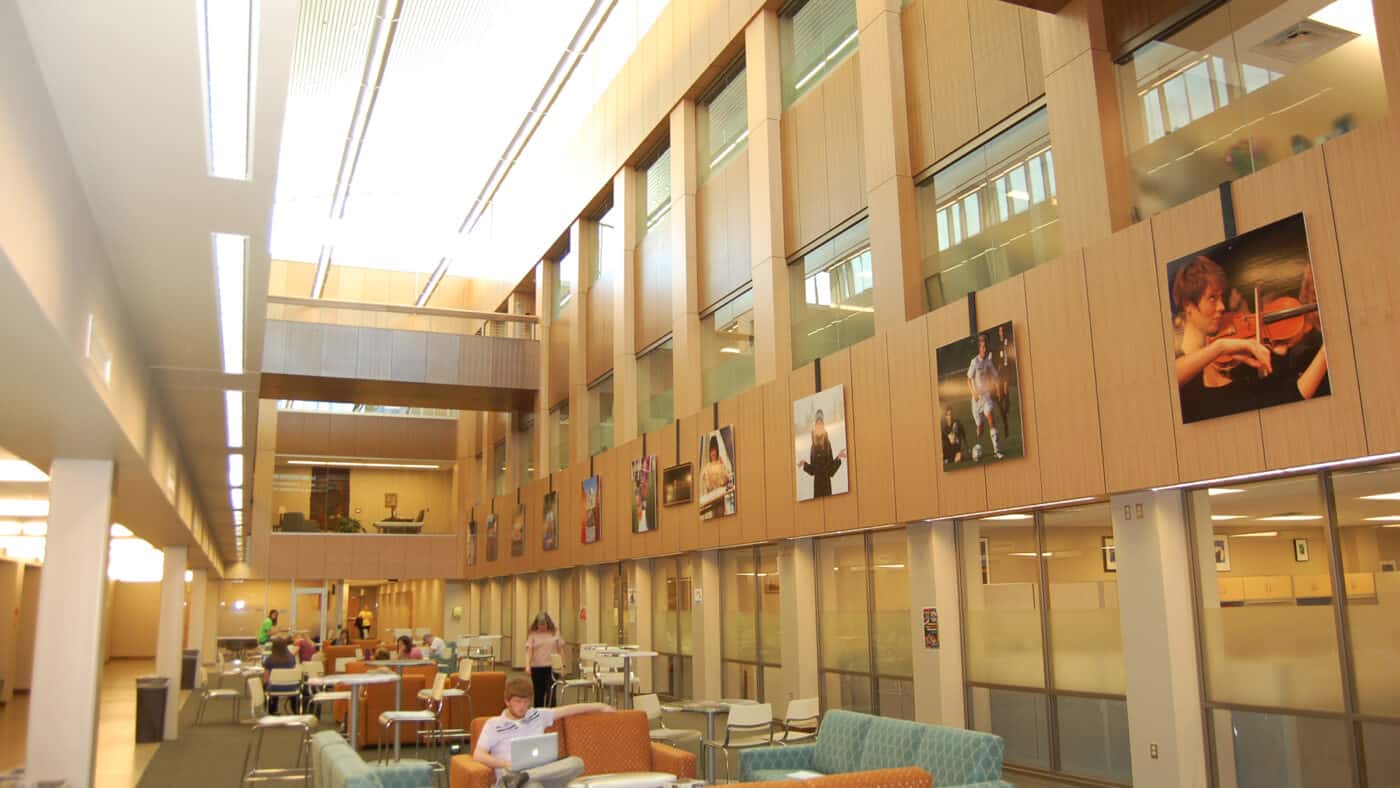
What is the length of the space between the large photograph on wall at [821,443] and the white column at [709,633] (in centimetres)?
347

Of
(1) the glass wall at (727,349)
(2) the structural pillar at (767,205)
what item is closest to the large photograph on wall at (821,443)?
(2) the structural pillar at (767,205)

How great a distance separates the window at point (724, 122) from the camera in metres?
15.4

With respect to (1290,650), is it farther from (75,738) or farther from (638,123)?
(638,123)

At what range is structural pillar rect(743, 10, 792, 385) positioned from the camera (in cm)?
1327

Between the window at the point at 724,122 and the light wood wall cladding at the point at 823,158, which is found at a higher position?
the window at the point at 724,122

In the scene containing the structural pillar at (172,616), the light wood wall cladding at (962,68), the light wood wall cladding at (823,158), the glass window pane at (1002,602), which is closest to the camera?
the glass window pane at (1002,602)

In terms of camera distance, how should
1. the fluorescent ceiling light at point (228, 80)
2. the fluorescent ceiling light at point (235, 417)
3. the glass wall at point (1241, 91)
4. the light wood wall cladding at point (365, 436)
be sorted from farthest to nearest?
1. the light wood wall cladding at point (365, 436)
2. the fluorescent ceiling light at point (235, 417)
3. the glass wall at point (1241, 91)
4. the fluorescent ceiling light at point (228, 80)

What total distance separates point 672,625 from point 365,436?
791 inches

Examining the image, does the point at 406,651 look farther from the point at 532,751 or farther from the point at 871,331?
the point at 532,751

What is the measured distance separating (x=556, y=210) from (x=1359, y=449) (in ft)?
63.2

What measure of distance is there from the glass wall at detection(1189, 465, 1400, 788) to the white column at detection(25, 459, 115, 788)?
9.25 m

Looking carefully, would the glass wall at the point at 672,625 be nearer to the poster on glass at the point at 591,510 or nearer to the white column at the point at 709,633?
the white column at the point at 709,633

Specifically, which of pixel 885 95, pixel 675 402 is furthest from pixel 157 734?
pixel 885 95

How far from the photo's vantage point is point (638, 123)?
736 inches
